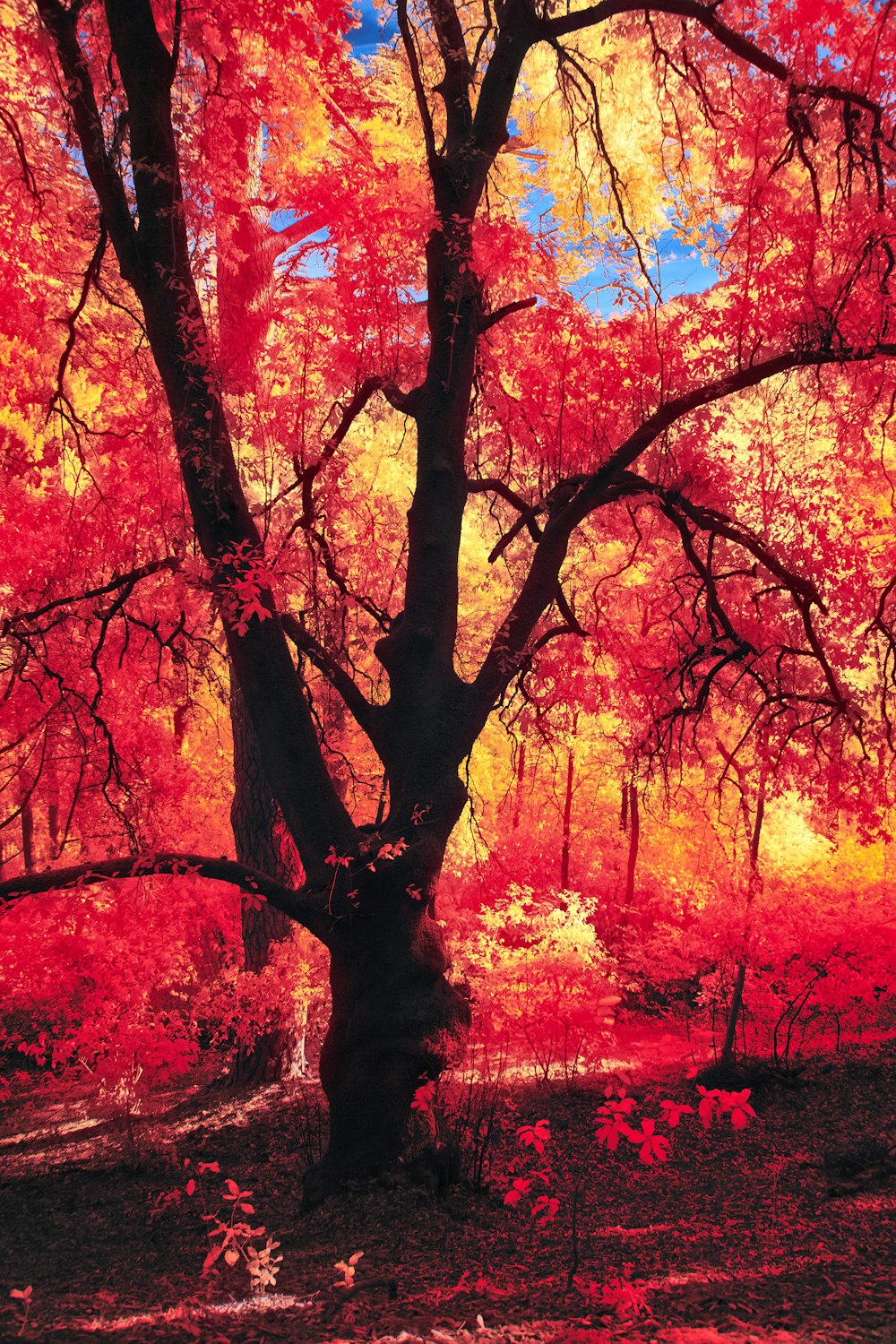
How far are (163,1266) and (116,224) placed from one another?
241 inches

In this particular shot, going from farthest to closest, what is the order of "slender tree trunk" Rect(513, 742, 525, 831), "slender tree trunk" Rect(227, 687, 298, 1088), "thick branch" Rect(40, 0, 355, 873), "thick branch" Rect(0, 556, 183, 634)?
"slender tree trunk" Rect(513, 742, 525, 831)
"slender tree trunk" Rect(227, 687, 298, 1088)
"thick branch" Rect(0, 556, 183, 634)
"thick branch" Rect(40, 0, 355, 873)

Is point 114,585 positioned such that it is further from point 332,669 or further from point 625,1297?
point 625,1297

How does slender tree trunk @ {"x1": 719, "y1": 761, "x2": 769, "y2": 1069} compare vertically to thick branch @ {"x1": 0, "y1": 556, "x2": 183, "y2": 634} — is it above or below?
below

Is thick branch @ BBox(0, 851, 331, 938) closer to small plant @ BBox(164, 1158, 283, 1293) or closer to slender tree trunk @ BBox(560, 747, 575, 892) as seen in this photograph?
small plant @ BBox(164, 1158, 283, 1293)

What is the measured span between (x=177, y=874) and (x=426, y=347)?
4453 mm

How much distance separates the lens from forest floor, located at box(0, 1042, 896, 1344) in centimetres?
376

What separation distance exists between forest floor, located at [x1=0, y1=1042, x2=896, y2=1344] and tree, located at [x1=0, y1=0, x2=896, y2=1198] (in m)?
0.80

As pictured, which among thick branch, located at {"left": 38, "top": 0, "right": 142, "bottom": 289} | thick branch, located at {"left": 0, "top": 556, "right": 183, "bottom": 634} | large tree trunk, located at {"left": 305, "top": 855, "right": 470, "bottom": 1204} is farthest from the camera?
thick branch, located at {"left": 0, "top": 556, "right": 183, "bottom": 634}

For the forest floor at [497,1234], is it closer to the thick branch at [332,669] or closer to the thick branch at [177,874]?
the thick branch at [177,874]

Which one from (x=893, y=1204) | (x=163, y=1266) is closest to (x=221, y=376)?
(x=163, y=1266)

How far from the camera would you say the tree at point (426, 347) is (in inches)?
198

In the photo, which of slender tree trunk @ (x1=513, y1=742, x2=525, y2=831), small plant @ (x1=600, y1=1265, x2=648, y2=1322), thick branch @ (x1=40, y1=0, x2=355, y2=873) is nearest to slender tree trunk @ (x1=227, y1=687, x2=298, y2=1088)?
thick branch @ (x1=40, y1=0, x2=355, y2=873)

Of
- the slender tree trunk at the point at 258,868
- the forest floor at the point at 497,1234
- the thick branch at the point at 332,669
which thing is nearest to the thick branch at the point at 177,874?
the thick branch at the point at 332,669

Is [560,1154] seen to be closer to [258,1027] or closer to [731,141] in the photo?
[258,1027]
